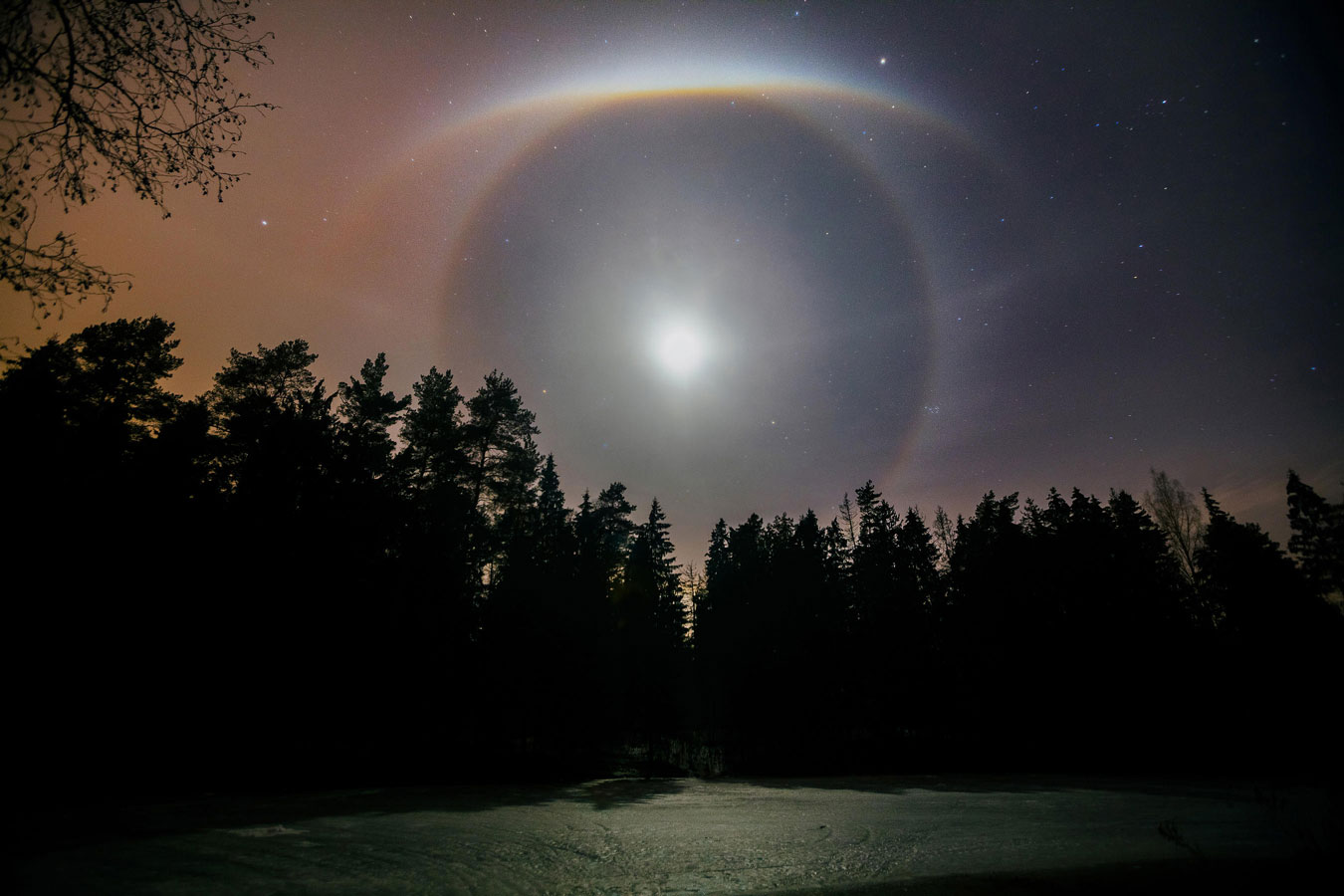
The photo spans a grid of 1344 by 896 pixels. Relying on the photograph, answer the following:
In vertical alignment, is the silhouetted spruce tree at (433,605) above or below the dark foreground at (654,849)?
above

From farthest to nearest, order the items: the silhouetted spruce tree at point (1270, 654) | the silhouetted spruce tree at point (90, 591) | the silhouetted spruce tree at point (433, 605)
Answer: the silhouetted spruce tree at point (1270, 654), the silhouetted spruce tree at point (433, 605), the silhouetted spruce tree at point (90, 591)

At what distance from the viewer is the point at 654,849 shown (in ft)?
22.4

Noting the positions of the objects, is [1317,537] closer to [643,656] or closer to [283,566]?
[643,656]

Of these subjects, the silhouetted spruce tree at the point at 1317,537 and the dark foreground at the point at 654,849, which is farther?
the silhouetted spruce tree at the point at 1317,537

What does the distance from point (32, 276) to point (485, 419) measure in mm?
27957

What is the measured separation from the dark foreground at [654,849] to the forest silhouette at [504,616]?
9.39 m

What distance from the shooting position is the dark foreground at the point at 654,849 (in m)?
4.85

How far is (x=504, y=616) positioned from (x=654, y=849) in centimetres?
2134

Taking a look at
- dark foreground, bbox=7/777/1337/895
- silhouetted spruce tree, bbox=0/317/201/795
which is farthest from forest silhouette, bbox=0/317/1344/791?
dark foreground, bbox=7/777/1337/895

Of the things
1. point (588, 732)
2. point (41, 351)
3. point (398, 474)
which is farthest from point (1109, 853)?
point (41, 351)

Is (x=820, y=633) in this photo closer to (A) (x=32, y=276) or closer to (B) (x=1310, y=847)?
(B) (x=1310, y=847)

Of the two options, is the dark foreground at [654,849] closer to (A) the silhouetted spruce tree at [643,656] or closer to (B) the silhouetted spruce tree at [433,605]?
(B) the silhouetted spruce tree at [433,605]

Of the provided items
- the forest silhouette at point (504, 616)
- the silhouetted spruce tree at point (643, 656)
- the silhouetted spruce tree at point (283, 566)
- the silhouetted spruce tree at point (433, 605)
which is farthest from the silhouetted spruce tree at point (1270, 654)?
the silhouetted spruce tree at point (283, 566)

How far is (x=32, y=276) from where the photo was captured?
490cm
